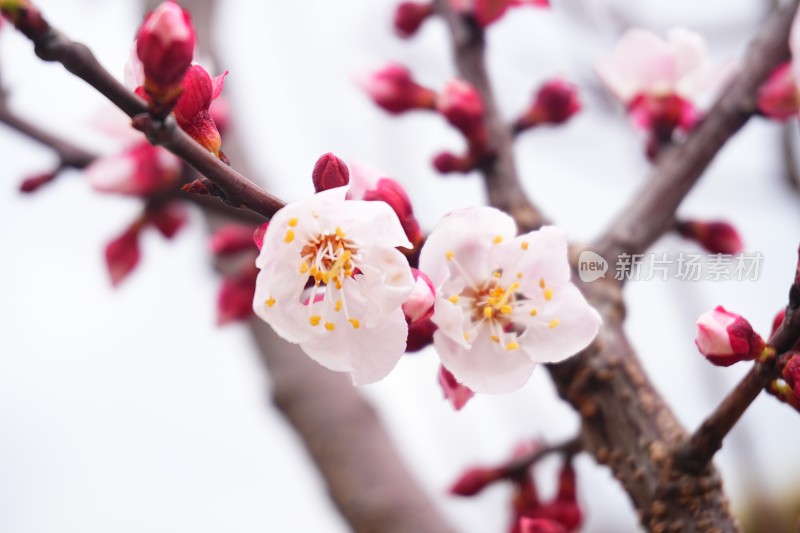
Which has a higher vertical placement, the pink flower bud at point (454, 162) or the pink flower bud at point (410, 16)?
the pink flower bud at point (410, 16)

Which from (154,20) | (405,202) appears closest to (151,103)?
(154,20)

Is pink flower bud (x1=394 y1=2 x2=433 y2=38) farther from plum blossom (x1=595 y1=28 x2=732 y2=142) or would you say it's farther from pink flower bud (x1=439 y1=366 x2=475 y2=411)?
pink flower bud (x1=439 y1=366 x2=475 y2=411)

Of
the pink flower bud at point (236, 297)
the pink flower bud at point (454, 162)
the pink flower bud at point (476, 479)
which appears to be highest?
the pink flower bud at point (454, 162)

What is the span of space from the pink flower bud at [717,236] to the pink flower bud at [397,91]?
14.9 inches

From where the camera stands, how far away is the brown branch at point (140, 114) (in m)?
0.38

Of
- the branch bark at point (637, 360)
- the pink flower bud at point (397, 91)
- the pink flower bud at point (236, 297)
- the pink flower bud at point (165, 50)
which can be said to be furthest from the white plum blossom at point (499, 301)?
the pink flower bud at point (236, 297)

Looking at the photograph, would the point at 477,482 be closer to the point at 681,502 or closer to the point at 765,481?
the point at 681,502

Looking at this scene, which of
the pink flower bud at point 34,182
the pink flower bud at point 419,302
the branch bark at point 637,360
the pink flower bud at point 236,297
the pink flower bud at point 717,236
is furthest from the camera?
the pink flower bud at point 236,297

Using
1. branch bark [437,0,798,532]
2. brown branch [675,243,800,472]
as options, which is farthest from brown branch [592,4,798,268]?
brown branch [675,243,800,472]

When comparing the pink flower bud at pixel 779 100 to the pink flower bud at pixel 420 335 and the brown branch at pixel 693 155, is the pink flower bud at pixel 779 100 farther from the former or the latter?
the pink flower bud at pixel 420 335

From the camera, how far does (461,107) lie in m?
0.86

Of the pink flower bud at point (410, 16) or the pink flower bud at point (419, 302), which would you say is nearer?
the pink flower bud at point (419, 302)

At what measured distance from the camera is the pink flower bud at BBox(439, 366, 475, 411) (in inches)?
22.5

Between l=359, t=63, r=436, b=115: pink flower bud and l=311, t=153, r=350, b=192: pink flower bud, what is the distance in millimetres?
493
